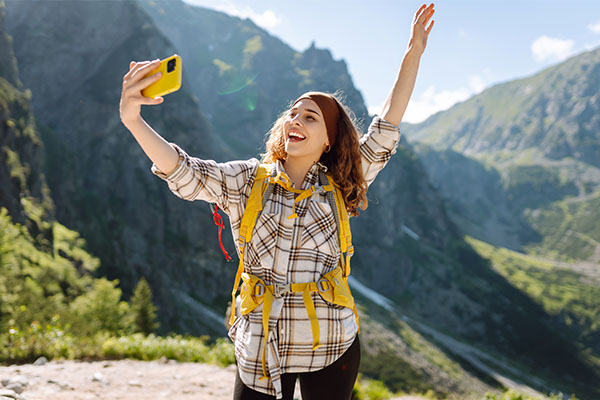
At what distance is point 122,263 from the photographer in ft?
196

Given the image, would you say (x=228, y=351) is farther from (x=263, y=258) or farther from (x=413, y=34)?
(x=413, y=34)

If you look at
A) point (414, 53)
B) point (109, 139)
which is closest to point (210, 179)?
point (414, 53)

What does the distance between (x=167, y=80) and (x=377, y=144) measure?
5.67 feet

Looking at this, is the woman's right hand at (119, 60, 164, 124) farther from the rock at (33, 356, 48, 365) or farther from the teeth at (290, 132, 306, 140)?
the rock at (33, 356, 48, 365)

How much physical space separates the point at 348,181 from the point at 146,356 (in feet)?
30.2

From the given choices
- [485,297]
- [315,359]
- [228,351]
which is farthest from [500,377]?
[315,359]

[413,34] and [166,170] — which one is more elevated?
[413,34]

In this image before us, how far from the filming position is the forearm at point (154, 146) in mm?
2252

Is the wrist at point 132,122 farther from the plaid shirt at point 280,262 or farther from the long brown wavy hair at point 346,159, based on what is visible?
the long brown wavy hair at point 346,159

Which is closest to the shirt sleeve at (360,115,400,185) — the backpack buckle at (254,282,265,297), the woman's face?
the woman's face

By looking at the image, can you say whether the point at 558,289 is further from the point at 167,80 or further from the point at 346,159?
the point at 167,80

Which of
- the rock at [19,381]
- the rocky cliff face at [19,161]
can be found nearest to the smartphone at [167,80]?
the rock at [19,381]

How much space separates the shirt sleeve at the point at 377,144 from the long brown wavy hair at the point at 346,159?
120 millimetres

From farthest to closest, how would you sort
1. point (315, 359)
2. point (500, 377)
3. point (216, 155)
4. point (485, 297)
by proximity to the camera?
point (485, 297) < point (216, 155) < point (500, 377) < point (315, 359)
